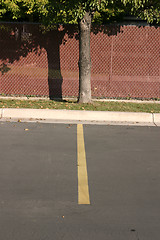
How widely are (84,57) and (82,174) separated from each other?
23.0 ft

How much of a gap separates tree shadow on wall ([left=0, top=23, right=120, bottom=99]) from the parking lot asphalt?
204 inches

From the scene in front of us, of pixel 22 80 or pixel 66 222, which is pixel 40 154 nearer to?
pixel 66 222

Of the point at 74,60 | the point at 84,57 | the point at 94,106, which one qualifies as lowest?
the point at 94,106

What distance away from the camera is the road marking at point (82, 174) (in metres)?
5.44

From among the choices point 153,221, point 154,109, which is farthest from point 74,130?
point 153,221

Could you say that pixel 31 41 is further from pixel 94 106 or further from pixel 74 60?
pixel 94 106

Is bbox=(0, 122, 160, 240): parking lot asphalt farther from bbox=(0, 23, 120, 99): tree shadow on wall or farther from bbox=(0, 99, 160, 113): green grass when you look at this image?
bbox=(0, 23, 120, 99): tree shadow on wall

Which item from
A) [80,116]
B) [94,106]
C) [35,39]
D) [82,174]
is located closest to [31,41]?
[35,39]

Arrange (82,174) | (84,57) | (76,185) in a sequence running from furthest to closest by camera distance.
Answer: (84,57)
(82,174)
(76,185)

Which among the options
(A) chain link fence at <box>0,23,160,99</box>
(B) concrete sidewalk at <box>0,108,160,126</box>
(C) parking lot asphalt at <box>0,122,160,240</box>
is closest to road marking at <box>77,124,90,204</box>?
(C) parking lot asphalt at <box>0,122,160,240</box>

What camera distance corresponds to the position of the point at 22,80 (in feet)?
48.0

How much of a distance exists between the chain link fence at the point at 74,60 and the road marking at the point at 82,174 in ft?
18.4

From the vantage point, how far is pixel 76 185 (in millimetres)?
5926

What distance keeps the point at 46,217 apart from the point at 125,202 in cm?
100
